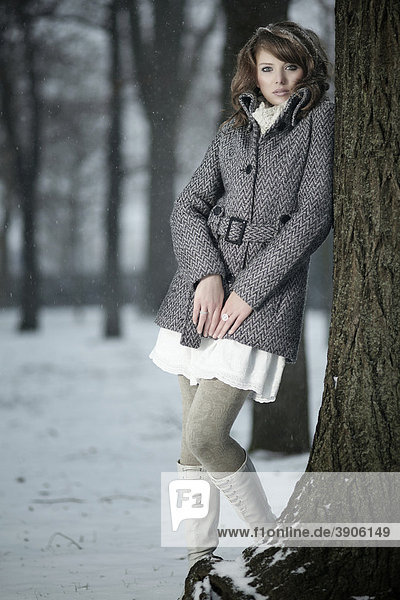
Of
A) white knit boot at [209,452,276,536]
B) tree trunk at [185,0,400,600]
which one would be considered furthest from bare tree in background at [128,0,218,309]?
white knit boot at [209,452,276,536]

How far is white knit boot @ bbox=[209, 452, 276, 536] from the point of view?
2.21m

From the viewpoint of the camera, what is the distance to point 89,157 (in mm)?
13812

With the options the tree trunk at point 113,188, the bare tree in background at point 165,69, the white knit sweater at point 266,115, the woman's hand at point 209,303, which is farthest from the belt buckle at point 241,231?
the tree trunk at point 113,188

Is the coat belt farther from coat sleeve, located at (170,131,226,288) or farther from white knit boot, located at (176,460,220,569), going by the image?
white knit boot, located at (176,460,220,569)

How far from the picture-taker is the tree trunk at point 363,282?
1.99 metres

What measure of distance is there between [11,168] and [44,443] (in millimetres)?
7816

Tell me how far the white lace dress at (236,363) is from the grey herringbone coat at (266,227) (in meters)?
0.03

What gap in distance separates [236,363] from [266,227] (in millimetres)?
388

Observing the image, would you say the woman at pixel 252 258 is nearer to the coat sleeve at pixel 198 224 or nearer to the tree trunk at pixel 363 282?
the coat sleeve at pixel 198 224

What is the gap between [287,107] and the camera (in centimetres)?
216

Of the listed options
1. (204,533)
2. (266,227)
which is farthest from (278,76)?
(204,533)

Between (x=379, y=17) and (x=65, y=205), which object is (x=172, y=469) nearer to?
(x=379, y=17)

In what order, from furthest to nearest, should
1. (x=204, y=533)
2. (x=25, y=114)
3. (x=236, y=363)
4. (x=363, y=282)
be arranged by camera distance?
(x=25, y=114) → (x=204, y=533) → (x=236, y=363) → (x=363, y=282)

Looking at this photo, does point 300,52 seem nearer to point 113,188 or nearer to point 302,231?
point 302,231
